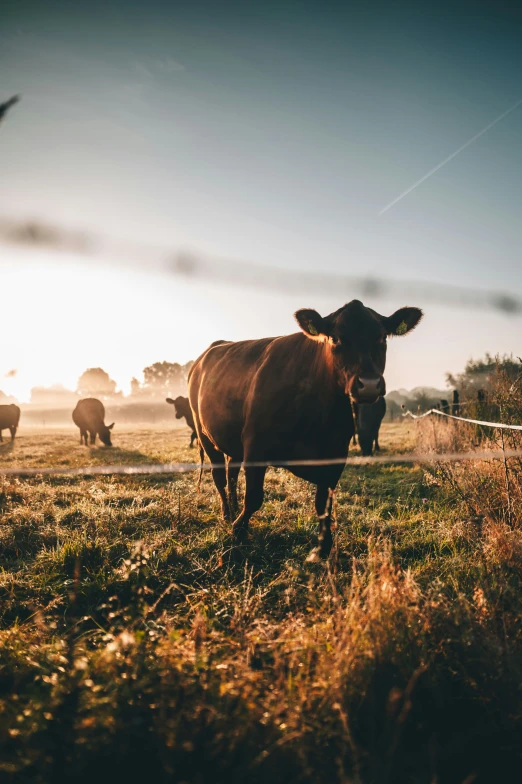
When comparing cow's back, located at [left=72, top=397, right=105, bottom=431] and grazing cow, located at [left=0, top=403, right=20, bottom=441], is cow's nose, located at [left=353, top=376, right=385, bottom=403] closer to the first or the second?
cow's back, located at [left=72, top=397, right=105, bottom=431]

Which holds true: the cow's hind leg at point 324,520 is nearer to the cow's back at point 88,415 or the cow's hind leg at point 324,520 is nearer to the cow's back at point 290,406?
the cow's back at point 290,406

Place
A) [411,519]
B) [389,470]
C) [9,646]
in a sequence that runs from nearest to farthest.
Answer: [9,646], [411,519], [389,470]

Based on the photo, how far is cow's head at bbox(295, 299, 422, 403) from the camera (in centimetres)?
324

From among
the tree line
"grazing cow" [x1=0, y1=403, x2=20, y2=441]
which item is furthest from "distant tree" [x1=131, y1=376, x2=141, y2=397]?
"grazing cow" [x1=0, y1=403, x2=20, y2=441]

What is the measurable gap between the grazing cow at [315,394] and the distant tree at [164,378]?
111m

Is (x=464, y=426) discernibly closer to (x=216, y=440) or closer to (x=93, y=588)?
(x=216, y=440)

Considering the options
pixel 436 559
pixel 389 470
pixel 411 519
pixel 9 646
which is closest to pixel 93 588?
pixel 9 646

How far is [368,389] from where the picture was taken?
3.16 meters

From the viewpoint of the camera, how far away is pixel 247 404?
455 centimetres

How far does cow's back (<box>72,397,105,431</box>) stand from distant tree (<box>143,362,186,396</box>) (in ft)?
312

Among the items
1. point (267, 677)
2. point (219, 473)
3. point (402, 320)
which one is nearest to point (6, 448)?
point (219, 473)

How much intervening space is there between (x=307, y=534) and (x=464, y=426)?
20.5 ft

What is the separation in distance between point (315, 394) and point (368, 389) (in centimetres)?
83

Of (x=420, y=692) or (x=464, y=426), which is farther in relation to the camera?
(x=464, y=426)
